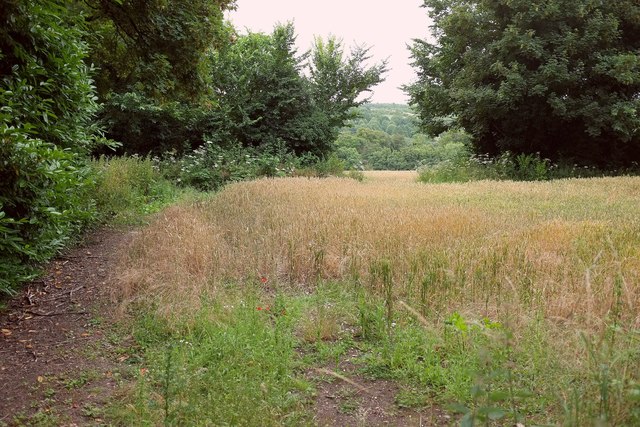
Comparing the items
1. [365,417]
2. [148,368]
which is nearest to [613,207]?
[365,417]

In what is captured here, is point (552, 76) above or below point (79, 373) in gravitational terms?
above

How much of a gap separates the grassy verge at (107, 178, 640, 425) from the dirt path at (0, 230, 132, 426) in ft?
0.90

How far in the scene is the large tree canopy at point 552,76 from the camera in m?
15.7

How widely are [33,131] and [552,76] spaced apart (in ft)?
54.0

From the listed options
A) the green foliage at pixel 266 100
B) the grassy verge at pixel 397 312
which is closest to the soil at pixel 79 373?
the grassy verge at pixel 397 312

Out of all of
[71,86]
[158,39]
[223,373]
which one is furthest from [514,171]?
[223,373]

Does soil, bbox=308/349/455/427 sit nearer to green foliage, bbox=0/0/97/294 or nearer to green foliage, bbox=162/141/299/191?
green foliage, bbox=0/0/97/294

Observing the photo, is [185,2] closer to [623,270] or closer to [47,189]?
[47,189]

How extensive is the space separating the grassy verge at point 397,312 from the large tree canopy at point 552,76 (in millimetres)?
10363

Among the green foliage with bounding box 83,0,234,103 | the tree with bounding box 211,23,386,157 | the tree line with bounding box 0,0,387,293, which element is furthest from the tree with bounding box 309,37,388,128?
the green foliage with bounding box 83,0,234,103

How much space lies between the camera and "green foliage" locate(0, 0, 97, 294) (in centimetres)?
385

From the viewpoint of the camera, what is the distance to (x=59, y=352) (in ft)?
12.2

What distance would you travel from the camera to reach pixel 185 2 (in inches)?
287

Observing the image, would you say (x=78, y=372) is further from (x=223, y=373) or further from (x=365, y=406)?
(x=365, y=406)
